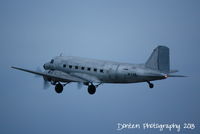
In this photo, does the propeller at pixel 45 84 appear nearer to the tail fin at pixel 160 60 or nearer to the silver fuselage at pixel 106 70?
the silver fuselage at pixel 106 70

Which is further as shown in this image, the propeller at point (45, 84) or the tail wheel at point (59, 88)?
the tail wheel at point (59, 88)

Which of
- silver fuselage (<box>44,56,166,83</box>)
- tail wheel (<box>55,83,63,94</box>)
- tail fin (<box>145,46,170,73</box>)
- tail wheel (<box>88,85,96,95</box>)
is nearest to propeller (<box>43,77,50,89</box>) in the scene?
tail wheel (<box>55,83,63,94</box>)

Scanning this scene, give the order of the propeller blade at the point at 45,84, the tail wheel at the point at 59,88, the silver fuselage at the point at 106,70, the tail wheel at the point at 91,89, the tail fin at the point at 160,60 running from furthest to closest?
the tail wheel at the point at 59,88 < the propeller blade at the point at 45,84 < the tail wheel at the point at 91,89 < the silver fuselage at the point at 106,70 < the tail fin at the point at 160,60

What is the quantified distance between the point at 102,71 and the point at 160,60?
6649mm

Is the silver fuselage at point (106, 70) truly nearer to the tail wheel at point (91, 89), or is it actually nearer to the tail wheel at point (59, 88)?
the tail wheel at point (91, 89)

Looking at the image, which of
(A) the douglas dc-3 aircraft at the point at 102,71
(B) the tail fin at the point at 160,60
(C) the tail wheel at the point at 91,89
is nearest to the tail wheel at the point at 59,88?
(A) the douglas dc-3 aircraft at the point at 102,71

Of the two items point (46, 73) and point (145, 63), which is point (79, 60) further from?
point (145, 63)

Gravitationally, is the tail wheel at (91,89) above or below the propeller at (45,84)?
below

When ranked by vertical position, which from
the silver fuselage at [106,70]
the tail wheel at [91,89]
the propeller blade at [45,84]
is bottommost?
the tail wheel at [91,89]

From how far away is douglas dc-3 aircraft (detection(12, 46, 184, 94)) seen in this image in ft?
148

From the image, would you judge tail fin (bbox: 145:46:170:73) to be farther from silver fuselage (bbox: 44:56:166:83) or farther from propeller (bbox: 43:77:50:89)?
propeller (bbox: 43:77:50:89)

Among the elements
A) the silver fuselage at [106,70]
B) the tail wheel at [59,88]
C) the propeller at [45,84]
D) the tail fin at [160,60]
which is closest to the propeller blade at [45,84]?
the propeller at [45,84]

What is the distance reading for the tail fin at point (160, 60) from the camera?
4491cm

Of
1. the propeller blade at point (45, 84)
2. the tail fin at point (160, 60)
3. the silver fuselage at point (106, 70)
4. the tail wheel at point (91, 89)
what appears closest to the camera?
the tail fin at point (160, 60)
